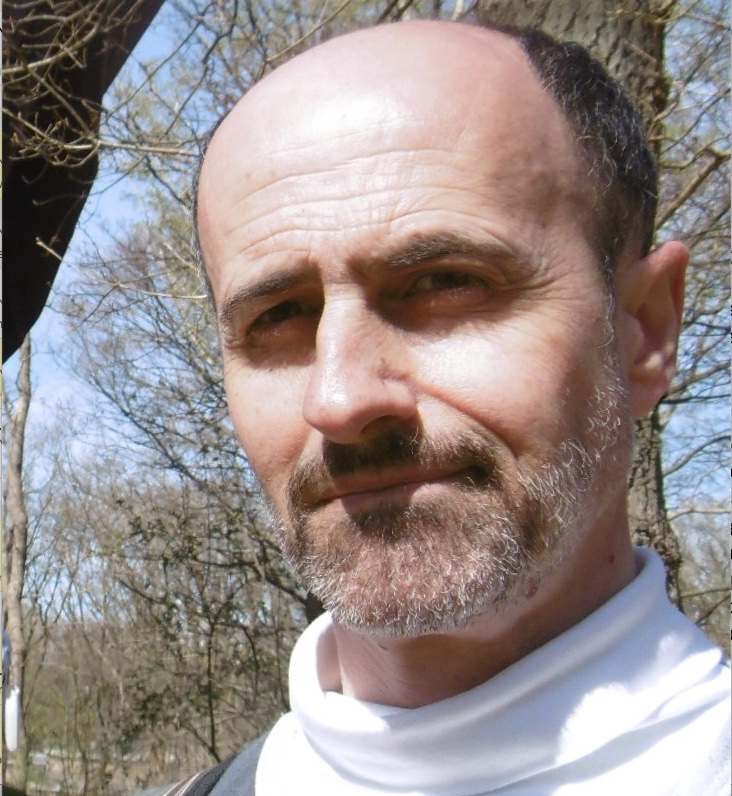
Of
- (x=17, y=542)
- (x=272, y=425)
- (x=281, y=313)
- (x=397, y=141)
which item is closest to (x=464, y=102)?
(x=397, y=141)

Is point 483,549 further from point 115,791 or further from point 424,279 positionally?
point 115,791

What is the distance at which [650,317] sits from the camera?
1.02 metres

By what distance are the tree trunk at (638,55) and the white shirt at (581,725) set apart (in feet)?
3.91

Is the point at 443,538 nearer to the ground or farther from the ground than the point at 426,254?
nearer to the ground

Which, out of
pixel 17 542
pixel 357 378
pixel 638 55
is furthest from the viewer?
pixel 17 542

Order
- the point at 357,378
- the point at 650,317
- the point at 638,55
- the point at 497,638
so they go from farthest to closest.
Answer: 1. the point at 638,55
2. the point at 650,317
3. the point at 497,638
4. the point at 357,378

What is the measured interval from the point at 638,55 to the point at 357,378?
161 centimetres

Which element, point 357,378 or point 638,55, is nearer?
point 357,378

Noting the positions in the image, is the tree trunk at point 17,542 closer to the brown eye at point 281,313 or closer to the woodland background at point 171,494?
the woodland background at point 171,494

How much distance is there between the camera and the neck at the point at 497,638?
2.94ft

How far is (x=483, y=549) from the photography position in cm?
83

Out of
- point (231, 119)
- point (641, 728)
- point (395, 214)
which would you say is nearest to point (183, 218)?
point (231, 119)

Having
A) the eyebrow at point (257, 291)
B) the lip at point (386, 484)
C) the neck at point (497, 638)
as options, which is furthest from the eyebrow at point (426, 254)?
the neck at point (497, 638)

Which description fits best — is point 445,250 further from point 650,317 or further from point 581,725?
point 581,725
